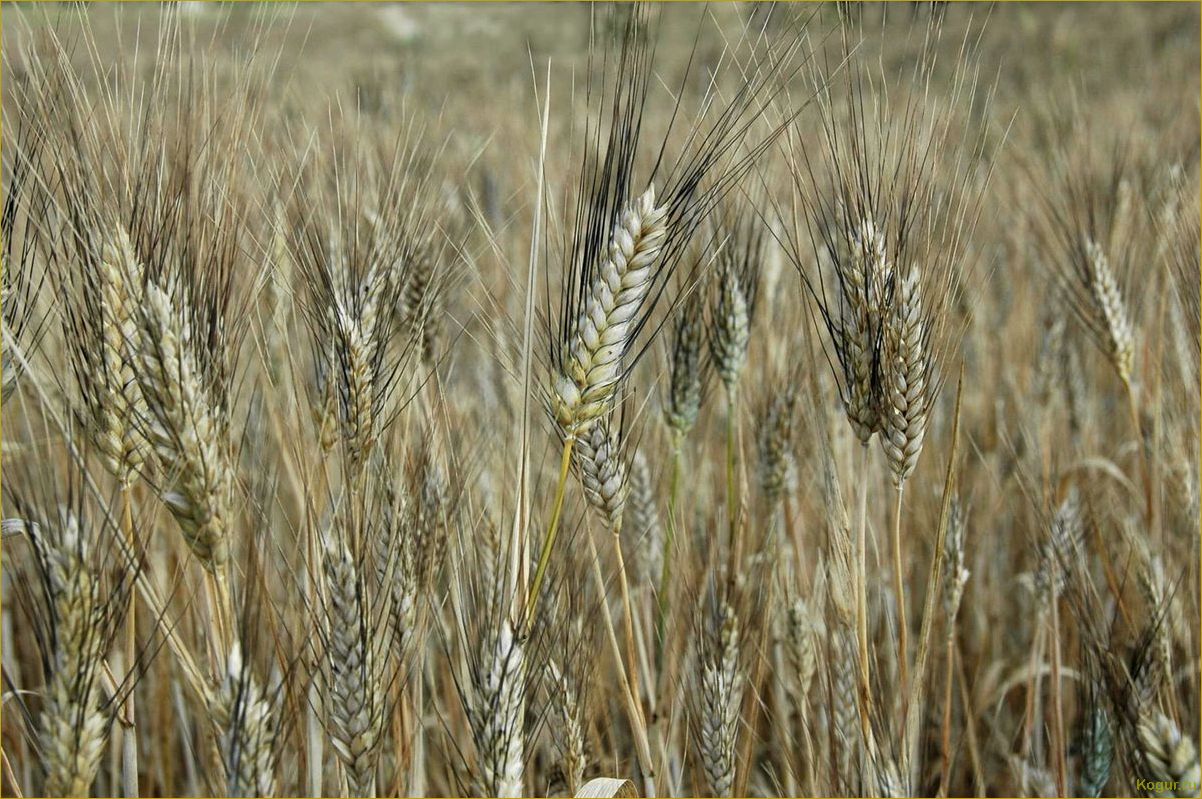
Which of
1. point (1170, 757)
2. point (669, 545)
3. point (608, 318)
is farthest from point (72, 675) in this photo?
point (1170, 757)

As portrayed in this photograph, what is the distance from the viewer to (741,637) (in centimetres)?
142

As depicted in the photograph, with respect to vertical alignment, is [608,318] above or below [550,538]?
above

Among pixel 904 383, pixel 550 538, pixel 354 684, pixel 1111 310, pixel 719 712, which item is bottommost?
pixel 719 712

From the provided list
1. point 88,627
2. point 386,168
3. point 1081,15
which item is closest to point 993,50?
point 1081,15

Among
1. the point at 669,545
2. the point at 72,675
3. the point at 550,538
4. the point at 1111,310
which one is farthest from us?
the point at 1111,310

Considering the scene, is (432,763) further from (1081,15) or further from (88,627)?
(1081,15)

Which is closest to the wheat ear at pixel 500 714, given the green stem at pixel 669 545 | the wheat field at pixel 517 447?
the wheat field at pixel 517 447

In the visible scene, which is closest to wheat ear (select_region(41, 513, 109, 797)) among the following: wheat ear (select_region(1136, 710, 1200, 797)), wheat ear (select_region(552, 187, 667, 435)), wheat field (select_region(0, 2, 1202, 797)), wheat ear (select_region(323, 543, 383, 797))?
wheat field (select_region(0, 2, 1202, 797))

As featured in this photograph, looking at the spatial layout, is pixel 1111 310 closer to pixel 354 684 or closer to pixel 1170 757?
pixel 1170 757

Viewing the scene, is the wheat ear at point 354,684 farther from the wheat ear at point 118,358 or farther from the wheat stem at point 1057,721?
the wheat stem at point 1057,721

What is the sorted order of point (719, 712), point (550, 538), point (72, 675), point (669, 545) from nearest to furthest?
point (72, 675) → point (550, 538) → point (719, 712) → point (669, 545)

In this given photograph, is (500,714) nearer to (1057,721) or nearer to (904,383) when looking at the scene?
(904,383)

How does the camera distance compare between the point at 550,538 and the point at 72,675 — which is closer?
the point at 72,675

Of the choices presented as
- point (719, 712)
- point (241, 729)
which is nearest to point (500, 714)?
point (241, 729)
